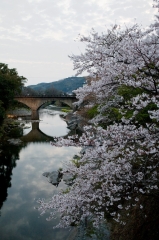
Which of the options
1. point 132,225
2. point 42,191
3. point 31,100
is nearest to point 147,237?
point 132,225

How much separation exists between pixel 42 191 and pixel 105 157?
9.59 metres

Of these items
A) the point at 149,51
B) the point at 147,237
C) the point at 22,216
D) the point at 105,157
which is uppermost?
the point at 149,51

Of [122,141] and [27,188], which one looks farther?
[27,188]

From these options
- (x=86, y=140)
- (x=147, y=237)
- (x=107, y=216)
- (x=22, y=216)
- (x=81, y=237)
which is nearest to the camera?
(x=86, y=140)

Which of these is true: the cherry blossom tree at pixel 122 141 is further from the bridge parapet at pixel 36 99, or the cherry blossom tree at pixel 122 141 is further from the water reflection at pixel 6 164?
the bridge parapet at pixel 36 99

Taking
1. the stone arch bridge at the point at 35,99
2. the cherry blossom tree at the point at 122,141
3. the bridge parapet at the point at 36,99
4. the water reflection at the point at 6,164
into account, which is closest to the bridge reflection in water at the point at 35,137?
the water reflection at the point at 6,164

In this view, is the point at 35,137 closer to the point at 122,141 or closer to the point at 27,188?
the point at 27,188

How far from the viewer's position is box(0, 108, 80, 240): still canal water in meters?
9.45

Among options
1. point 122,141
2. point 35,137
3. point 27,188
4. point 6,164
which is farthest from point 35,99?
point 122,141

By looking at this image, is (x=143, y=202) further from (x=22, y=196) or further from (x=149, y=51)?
(x=22, y=196)

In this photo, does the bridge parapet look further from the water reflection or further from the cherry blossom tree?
the cherry blossom tree

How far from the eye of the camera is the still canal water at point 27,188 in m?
9.45

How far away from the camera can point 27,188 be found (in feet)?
44.6

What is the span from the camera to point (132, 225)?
6.25m
